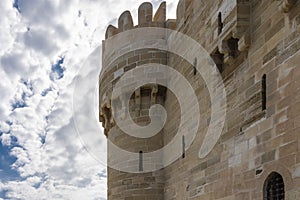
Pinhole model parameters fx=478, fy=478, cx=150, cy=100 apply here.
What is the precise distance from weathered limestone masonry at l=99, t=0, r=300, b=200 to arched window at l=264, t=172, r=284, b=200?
1 centimetres

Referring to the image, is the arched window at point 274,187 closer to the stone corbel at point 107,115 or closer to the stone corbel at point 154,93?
the stone corbel at point 154,93

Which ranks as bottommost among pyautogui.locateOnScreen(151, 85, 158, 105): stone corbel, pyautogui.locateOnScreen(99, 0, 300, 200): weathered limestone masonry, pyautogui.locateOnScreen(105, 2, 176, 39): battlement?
pyautogui.locateOnScreen(99, 0, 300, 200): weathered limestone masonry

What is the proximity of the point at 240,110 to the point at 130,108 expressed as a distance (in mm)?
4627

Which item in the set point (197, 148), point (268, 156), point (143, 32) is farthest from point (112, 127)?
point (268, 156)

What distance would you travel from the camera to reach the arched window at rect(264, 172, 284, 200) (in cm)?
535

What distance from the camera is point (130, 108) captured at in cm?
1091

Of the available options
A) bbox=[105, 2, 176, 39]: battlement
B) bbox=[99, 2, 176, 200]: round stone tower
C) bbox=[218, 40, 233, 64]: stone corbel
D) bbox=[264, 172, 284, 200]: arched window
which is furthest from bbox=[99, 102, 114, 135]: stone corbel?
bbox=[264, 172, 284, 200]: arched window

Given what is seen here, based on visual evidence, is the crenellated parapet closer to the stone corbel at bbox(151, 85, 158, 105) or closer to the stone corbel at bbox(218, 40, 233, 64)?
the stone corbel at bbox(151, 85, 158, 105)

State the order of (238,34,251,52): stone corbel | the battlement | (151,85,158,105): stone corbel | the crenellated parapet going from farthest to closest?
the battlement → the crenellated parapet → (151,85,158,105): stone corbel → (238,34,251,52): stone corbel

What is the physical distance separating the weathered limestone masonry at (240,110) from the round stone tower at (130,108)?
0.03 metres

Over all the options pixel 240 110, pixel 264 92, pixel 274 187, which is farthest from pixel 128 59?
pixel 274 187

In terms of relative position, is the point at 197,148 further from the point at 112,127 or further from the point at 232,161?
the point at 112,127

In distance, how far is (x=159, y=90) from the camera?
1073 cm

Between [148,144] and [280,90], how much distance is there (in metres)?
5.50
